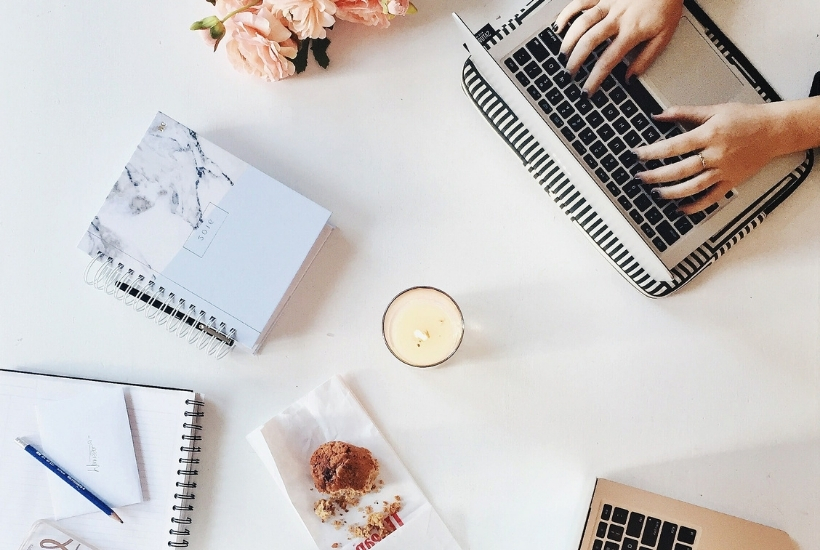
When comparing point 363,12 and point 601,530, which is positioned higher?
point 363,12

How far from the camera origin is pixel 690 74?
2.71ft

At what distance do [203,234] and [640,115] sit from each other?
1.96ft

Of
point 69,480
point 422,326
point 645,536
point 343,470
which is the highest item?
point 422,326

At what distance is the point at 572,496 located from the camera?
→ 34.5 inches

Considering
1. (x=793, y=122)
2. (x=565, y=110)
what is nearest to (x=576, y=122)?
(x=565, y=110)

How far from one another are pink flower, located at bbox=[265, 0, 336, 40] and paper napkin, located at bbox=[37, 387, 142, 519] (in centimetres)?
55

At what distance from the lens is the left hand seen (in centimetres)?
79

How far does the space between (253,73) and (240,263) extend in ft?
0.86

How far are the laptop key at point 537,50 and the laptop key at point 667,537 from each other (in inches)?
23.8

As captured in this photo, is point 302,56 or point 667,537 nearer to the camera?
point 667,537

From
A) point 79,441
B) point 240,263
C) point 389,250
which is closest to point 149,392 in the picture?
point 79,441

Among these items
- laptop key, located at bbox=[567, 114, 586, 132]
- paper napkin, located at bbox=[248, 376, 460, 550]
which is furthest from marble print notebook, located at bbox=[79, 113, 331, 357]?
laptop key, located at bbox=[567, 114, 586, 132]

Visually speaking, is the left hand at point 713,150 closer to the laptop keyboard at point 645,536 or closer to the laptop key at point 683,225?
the laptop key at point 683,225

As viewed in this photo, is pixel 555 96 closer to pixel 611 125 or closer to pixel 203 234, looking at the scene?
pixel 611 125
